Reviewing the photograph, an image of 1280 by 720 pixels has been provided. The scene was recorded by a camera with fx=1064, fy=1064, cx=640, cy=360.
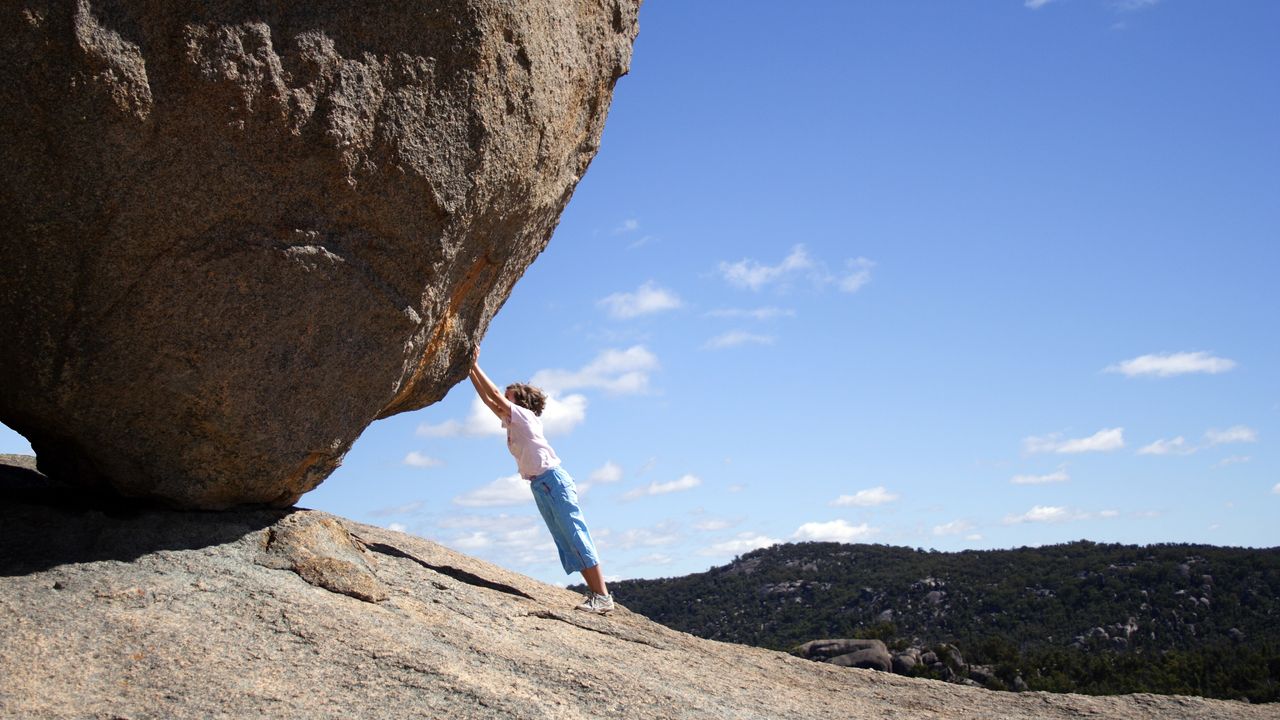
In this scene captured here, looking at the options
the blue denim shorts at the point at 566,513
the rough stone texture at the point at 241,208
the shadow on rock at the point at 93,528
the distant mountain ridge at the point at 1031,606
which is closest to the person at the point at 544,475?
the blue denim shorts at the point at 566,513

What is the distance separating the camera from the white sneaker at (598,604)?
755cm

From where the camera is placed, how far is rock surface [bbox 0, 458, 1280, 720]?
4.78 metres

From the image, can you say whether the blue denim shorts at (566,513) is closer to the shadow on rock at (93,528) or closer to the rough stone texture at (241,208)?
the rough stone texture at (241,208)

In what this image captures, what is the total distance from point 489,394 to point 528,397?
0.91 ft

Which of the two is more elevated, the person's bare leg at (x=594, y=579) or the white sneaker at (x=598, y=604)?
the person's bare leg at (x=594, y=579)

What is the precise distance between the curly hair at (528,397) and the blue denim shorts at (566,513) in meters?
0.49

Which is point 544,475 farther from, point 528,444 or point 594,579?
point 594,579

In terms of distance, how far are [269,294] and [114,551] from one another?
5.59ft

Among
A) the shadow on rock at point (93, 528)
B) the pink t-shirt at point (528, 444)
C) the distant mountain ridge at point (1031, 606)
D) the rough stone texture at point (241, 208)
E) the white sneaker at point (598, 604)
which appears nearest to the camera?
the rough stone texture at point (241, 208)

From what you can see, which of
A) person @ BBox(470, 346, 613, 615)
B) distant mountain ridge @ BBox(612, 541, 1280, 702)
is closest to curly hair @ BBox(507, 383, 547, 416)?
person @ BBox(470, 346, 613, 615)

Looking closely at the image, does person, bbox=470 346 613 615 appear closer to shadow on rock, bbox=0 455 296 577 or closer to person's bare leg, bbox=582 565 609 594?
person's bare leg, bbox=582 565 609 594

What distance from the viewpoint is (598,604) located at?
7.62m

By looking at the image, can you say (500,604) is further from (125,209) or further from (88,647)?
(125,209)

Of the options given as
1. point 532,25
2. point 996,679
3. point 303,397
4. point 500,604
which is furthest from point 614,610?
point 996,679
